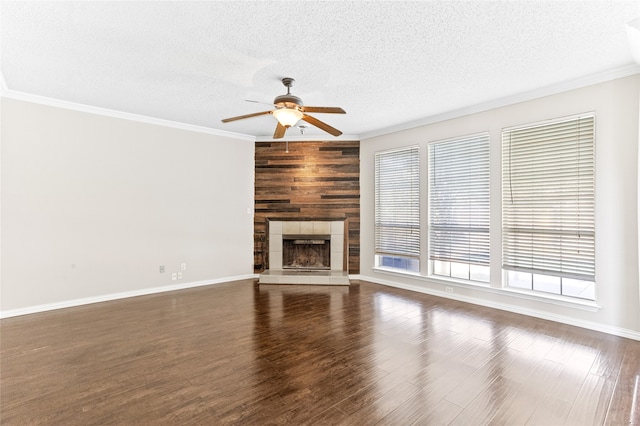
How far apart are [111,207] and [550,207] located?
234 inches

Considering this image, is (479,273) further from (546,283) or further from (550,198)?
(550,198)

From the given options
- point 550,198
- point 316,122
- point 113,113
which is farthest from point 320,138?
point 550,198

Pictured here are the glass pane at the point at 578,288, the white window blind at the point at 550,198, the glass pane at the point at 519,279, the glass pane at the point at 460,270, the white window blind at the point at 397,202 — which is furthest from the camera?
the white window blind at the point at 397,202

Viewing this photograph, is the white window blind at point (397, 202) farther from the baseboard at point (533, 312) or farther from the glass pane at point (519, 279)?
the glass pane at point (519, 279)

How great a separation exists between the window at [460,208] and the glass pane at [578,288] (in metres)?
0.89

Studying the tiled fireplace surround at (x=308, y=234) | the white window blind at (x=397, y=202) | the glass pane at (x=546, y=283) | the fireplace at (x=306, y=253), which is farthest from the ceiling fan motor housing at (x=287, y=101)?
the glass pane at (x=546, y=283)

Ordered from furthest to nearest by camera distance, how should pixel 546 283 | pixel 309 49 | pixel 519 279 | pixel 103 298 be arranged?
1. pixel 103 298
2. pixel 519 279
3. pixel 546 283
4. pixel 309 49

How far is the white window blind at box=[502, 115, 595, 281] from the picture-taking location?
3.54 metres

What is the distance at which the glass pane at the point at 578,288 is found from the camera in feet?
12.1

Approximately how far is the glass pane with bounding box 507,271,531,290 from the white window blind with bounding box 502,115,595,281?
18 centimetres

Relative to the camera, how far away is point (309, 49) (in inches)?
113

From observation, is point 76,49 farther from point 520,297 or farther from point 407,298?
point 520,297

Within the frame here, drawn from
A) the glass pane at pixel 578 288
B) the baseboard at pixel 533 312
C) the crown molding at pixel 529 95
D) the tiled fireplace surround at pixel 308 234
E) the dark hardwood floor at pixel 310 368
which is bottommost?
the dark hardwood floor at pixel 310 368

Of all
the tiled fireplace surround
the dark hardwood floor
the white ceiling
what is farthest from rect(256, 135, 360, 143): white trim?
the dark hardwood floor
